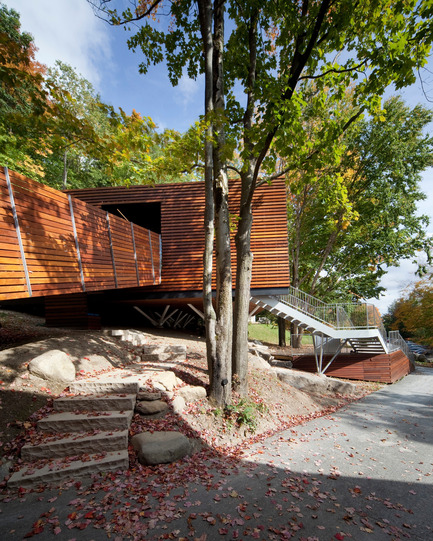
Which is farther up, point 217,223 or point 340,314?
point 217,223

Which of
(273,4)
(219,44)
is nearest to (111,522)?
(219,44)

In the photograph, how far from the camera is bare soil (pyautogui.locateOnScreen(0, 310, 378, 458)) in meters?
3.97

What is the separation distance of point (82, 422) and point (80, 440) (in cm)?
36

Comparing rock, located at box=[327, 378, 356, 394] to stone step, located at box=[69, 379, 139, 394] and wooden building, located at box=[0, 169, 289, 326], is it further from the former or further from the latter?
stone step, located at box=[69, 379, 139, 394]

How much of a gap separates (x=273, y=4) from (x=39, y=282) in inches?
283

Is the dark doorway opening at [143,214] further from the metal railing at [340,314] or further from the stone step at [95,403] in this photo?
the stone step at [95,403]

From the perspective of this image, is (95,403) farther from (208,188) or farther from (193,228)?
(193,228)

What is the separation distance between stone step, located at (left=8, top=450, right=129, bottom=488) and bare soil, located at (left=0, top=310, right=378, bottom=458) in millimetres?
521

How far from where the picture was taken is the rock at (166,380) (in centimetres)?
530

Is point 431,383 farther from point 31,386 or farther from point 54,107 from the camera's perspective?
point 54,107

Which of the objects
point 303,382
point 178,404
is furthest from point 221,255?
point 303,382

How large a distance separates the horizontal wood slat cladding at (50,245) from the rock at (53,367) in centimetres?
131

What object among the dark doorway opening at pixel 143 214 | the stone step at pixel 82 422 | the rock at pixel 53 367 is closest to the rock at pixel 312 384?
the stone step at pixel 82 422

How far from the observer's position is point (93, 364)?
19.5ft
